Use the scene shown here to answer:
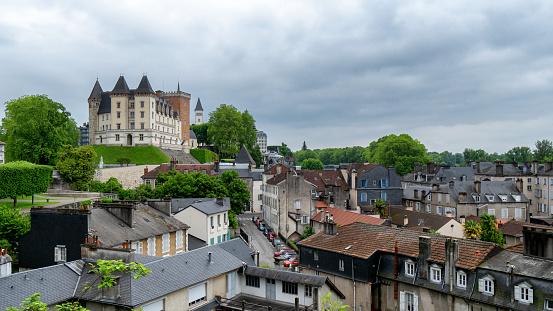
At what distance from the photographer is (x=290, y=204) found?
175 feet

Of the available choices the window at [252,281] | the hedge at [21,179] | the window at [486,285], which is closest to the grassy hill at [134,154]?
the hedge at [21,179]

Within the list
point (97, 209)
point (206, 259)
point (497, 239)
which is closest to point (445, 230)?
point (497, 239)

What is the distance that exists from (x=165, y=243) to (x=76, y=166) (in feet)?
104

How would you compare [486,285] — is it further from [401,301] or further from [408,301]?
[401,301]

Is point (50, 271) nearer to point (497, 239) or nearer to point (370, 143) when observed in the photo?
point (497, 239)

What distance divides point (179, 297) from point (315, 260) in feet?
40.6

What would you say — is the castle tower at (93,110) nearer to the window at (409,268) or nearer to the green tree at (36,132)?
the green tree at (36,132)

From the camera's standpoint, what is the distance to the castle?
9694 cm

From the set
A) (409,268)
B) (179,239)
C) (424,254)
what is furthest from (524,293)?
(179,239)

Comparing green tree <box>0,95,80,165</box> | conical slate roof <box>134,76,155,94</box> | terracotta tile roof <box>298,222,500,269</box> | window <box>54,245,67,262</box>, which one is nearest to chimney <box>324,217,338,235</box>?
terracotta tile roof <box>298,222,500,269</box>

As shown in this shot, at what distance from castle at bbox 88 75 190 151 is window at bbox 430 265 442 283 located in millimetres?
83490

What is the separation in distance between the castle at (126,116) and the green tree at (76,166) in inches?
1541

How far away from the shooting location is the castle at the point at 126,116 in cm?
9694

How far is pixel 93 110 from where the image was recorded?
103 meters
